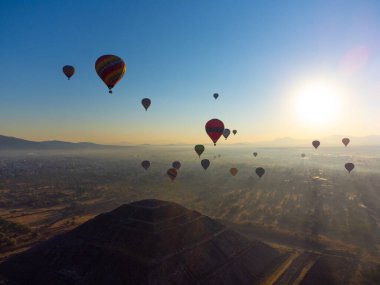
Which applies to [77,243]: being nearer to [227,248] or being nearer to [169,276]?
[169,276]

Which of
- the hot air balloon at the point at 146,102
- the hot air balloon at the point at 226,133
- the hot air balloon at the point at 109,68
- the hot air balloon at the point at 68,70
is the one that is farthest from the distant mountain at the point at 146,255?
the hot air balloon at the point at 226,133

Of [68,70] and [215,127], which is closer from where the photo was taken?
[68,70]

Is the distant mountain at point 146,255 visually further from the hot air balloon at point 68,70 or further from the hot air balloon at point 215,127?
the hot air balloon at point 68,70

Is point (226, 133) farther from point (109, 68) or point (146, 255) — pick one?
point (146, 255)

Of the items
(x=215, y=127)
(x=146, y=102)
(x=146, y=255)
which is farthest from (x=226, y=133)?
(x=146, y=255)

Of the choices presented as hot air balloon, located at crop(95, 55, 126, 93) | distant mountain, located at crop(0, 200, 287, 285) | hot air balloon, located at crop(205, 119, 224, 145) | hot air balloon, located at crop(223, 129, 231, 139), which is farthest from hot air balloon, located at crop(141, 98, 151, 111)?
hot air balloon, located at crop(223, 129, 231, 139)

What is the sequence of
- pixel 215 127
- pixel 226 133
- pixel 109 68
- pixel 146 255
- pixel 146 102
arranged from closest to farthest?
pixel 146 255 < pixel 109 68 < pixel 215 127 < pixel 146 102 < pixel 226 133

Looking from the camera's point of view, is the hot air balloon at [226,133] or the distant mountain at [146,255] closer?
the distant mountain at [146,255]
